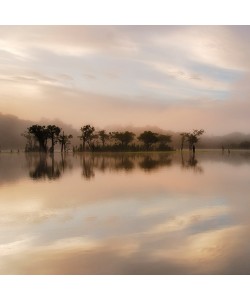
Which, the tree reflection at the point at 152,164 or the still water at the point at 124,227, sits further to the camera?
the tree reflection at the point at 152,164

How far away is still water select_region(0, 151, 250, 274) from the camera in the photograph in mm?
5074

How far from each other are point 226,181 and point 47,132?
22.1 feet

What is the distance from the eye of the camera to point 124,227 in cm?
688

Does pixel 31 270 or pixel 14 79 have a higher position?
pixel 14 79

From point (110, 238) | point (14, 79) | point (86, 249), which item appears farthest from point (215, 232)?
point (14, 79)

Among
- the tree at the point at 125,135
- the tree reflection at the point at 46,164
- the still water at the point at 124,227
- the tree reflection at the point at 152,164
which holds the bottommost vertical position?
the still water at the point at 124,227

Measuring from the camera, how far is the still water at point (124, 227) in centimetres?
507

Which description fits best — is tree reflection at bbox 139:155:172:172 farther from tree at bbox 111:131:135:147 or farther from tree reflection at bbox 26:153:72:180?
tree reflection at bbox 26:153:72:180

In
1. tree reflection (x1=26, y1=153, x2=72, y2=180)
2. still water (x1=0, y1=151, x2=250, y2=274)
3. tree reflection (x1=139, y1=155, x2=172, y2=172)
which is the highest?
tree reflection (x1=26, y1=153, x2=72, y2=180)

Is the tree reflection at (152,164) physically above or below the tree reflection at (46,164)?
below

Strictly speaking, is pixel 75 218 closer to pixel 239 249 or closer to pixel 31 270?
pixel 31 270

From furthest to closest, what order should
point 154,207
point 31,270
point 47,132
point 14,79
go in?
point 47,132 → point 14,79 → point 154,207 → point 31,270

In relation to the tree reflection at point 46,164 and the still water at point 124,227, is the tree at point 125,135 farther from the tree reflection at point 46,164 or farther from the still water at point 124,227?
the still water at point 124,227

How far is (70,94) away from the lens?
11.7 metres
